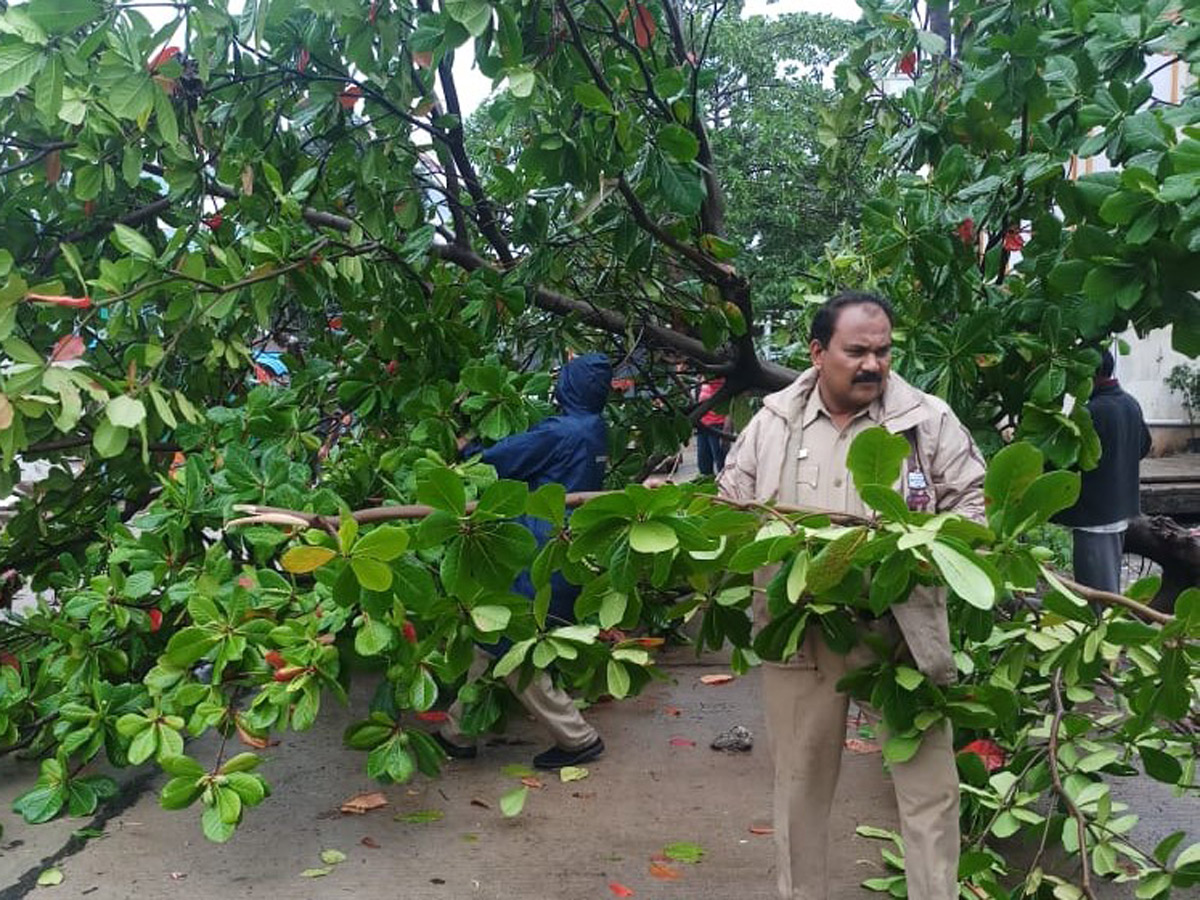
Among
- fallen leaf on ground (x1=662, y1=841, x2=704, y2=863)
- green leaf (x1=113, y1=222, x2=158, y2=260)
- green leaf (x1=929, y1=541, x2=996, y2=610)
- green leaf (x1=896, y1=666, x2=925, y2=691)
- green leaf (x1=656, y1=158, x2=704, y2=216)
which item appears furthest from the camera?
green leaf (x1=656, y1=158, x2=704, y2=216)

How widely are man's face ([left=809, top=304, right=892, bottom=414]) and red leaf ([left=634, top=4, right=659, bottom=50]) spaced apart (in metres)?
1.91

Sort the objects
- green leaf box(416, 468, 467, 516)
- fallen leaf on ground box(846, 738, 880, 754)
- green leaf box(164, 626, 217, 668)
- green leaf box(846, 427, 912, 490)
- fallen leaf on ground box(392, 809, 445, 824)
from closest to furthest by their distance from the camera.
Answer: green leaf box(846, 427, 912, 490)
green leaf box(416, 468, 467, 516)
green leaf box(164, 626, 217, 668)
fallen leaf on ground box(392, 809, 445, 824)
fallen leaf on ground box(846, 738, 880, 754)

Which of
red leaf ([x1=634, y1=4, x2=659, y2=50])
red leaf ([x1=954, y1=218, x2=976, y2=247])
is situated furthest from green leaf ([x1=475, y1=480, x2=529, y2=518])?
red leaf ([x1=634, y1=4, x2=659, y2=50])

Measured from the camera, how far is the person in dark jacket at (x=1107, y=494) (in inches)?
214

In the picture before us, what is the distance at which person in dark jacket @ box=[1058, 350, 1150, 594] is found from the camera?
5430 millimetres

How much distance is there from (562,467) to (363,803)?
1439mm

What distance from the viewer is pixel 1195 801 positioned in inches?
166

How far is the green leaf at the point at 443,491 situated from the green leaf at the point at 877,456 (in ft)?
2.49

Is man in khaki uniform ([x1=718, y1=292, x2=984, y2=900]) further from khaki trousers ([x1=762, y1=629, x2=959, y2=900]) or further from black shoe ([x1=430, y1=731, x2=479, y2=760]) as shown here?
black shoe ([x1=430, y1=731, x2=479, y2=760])

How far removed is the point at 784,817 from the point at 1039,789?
745 mm

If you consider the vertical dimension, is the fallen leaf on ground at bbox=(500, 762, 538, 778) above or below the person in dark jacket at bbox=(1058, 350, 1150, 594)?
below

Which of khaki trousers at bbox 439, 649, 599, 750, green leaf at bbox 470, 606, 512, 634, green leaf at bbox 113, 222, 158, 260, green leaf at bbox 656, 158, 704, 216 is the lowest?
khaki trousers at bbox 439, 649, 599, 750

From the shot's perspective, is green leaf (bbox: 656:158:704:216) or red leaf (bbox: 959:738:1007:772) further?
green leaf (bbox: 656:158:704:216)

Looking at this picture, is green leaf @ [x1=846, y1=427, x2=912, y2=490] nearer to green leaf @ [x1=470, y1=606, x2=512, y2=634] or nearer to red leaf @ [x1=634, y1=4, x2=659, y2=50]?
green leaf @ [x1=470, y1=606, x2=512, y2=634]
